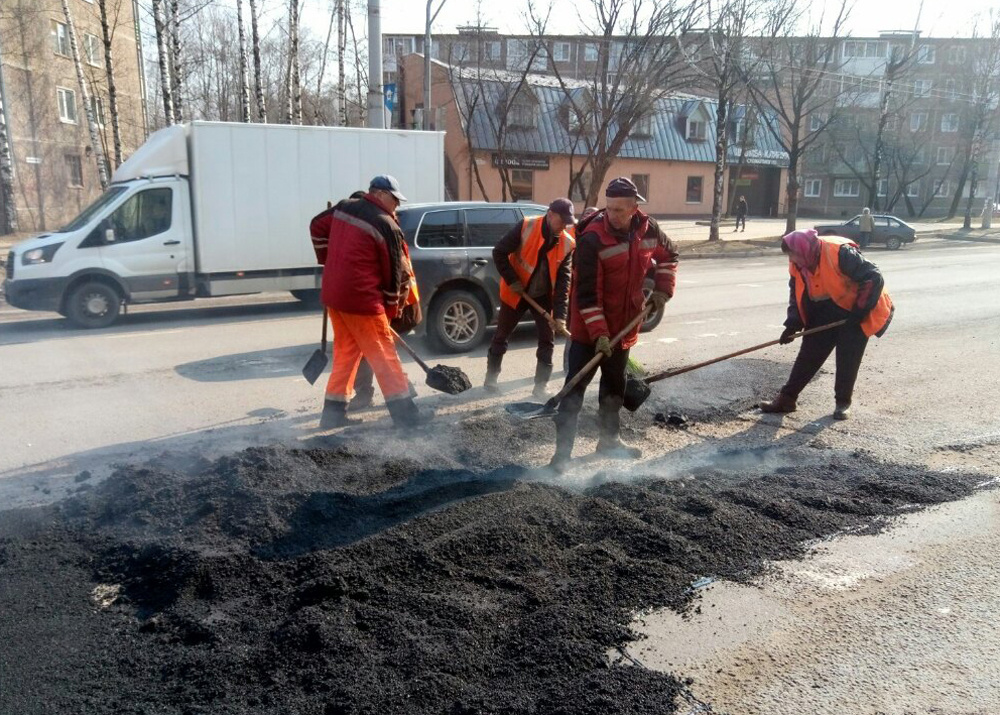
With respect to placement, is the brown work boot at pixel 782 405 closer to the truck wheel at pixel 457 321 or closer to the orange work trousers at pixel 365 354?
the orange work trousers at pixel 365 354

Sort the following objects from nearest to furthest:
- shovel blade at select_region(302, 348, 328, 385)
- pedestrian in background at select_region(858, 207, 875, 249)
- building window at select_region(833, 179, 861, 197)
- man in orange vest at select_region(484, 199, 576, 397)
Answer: shovel blade at select_region(302, 348, 328, 385) < man in orange vest at select_region(484, 199, 576, 397) < pedestrian in background at select_region(858, 207, 875, 249) < building window at select_region(833, 179, 861, 197)

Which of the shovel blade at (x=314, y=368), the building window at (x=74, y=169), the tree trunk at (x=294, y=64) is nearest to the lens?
the shovel blade at (x=314, y=368)

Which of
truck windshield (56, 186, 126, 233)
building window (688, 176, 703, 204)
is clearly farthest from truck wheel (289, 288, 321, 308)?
building window (688, 176, 703, 204)

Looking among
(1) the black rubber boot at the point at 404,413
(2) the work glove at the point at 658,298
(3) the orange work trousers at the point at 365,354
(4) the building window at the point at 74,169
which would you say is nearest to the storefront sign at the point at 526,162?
(4) the building window at the point at 74,169

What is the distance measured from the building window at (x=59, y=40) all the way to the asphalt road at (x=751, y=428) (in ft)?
80.3

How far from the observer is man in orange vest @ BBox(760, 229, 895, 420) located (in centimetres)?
640

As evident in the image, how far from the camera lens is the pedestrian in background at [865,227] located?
1161 inches

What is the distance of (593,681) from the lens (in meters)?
2.94

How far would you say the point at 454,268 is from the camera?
29.7 ft

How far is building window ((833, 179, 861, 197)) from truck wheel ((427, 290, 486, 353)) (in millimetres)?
57113

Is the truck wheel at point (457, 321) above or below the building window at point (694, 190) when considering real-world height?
below

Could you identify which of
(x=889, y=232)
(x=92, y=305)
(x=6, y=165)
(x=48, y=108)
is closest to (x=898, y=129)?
(x=889, y=232)

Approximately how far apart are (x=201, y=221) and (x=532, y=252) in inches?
272

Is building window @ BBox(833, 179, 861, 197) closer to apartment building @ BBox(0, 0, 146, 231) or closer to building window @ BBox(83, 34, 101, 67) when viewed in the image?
apartment building @ BBox(0, 0, 146, 231)
